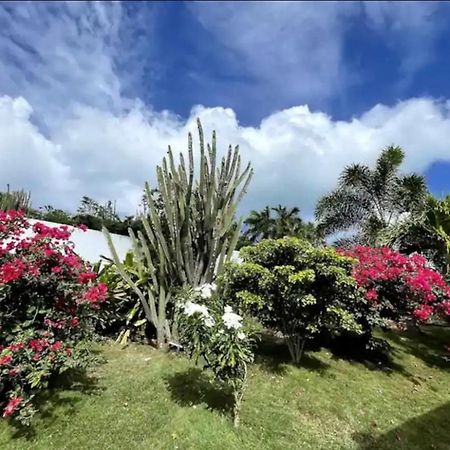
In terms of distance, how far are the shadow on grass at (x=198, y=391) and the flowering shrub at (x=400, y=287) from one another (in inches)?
128

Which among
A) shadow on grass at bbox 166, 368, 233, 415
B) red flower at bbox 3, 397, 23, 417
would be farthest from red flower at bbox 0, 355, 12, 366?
shadow on grass at bbox 166, 368, 233, 415

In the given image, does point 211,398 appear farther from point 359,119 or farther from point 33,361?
point 359,119

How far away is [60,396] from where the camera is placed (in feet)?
18.1

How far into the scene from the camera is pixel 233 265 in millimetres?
7031

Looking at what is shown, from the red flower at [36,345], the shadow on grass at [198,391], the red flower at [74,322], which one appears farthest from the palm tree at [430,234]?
the red flower at [36,345]

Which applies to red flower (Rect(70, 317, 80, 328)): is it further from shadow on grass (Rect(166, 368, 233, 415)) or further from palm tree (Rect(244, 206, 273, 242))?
palm tree (Rect(244, 206, 273, 242))

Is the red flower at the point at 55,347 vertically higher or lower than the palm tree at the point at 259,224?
lower

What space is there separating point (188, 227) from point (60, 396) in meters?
3.78

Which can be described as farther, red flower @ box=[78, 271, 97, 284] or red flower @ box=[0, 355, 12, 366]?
red flower @ box=[78, 271, 97, 284]

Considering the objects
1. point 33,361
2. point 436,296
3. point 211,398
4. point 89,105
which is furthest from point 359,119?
point 33,361

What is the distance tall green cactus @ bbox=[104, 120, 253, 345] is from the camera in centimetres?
788

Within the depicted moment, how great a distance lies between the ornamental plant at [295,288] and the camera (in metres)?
6.57

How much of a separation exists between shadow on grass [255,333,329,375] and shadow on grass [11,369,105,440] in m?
2.95

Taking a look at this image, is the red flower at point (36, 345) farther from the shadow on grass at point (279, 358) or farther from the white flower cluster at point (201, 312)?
the shadow on grass at point (279, 358)
